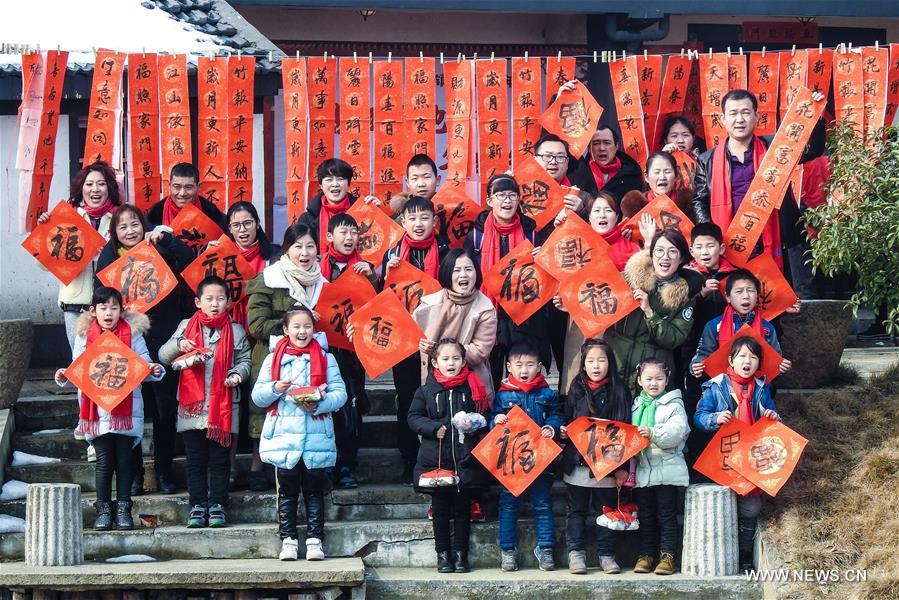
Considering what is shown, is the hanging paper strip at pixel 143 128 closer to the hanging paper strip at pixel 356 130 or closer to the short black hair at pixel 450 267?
the hanging paper strip at pixel 356 130

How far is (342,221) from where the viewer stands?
945cm

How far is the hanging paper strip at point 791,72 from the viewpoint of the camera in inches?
422

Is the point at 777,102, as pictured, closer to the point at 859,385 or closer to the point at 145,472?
the point at 859,385

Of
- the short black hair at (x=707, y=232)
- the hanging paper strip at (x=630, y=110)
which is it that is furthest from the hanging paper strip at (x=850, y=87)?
the short black hair at (x=707, y=232)

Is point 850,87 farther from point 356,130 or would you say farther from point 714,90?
point 356,130

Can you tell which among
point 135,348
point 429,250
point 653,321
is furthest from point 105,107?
point 653,321

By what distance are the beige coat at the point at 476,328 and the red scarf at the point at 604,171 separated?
179cm

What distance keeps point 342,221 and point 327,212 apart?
1.67 feet

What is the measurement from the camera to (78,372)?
8898 mm

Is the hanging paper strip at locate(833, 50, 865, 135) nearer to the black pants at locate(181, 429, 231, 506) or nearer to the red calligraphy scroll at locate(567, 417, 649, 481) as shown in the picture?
the red calligraphy scroll at locate(567, 417, 649, 481)

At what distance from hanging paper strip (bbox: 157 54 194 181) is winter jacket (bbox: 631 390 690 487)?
448 cm

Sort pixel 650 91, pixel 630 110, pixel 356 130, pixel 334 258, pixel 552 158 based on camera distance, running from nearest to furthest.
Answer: pixel 334 258, pixel 552 158, pixel 630 110, pixel 650 91, pixel 356 130

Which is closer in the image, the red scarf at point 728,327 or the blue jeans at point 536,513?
the blue jeans at point 536,513

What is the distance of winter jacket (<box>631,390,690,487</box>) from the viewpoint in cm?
862
